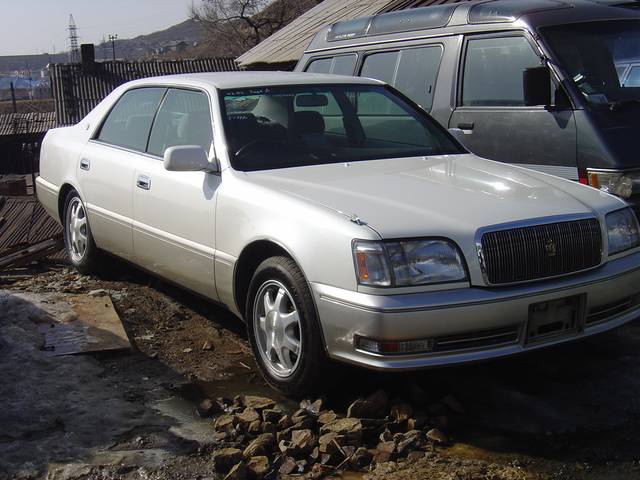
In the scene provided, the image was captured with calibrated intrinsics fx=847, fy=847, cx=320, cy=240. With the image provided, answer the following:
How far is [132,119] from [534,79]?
2.81m

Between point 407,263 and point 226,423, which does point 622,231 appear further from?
point 226,423

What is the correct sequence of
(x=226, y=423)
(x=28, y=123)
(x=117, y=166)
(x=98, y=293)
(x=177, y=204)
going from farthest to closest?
(x=28, y=123), (x=98, y=293), (x=117, y=166), (x=177, y=204), (x=226, y=423)

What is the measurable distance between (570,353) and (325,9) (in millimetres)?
14953

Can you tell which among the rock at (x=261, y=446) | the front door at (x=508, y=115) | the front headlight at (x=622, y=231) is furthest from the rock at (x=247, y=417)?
the front door at (x=508, y=115)

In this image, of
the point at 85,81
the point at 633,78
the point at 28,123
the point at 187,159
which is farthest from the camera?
the point at 28,123

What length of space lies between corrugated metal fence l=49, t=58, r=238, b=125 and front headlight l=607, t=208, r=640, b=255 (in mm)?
39227

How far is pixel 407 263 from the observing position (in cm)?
366

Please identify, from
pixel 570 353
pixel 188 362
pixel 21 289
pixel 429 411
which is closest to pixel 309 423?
pixel 429 411

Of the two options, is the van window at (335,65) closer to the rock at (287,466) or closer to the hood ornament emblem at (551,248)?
the hood ornament emblem at (551,248)

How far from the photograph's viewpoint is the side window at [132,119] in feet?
18.7

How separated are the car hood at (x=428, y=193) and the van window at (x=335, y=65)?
3145 mm

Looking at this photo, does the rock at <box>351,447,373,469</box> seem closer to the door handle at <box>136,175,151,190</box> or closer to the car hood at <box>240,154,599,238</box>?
the car hood at <box>240,154,599,238</box>

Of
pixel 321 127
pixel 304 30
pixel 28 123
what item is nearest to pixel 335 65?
pixel 321 127

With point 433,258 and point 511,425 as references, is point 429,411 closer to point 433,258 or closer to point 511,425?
point 511,425
